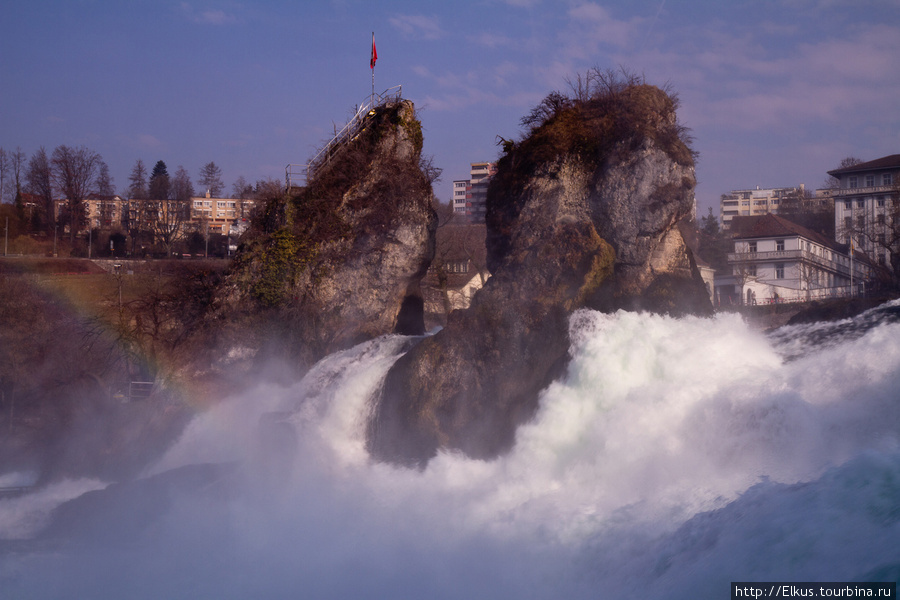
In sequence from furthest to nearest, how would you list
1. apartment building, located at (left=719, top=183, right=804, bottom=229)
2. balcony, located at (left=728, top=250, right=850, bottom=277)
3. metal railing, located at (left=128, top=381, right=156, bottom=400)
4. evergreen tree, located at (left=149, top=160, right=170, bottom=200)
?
apartment building, located at (left=719, top=183, right=804, bottom=229), evergreen tree, located at (left=149, top=160, right=170, bottom=200), balcony, located at (left=728, top=250, right=850, bottom=277), metal railing, located at (left=128, top=381, right=156, bottom=400)

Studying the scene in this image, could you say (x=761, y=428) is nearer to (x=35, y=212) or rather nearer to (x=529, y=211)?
(x=529, y=211)

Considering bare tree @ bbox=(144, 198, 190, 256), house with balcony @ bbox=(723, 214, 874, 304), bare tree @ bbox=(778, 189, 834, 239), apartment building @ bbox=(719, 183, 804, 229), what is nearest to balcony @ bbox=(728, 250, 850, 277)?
house with balcony @ bbox=(723, 214, 874, 304)

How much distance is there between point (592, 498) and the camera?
13.2m

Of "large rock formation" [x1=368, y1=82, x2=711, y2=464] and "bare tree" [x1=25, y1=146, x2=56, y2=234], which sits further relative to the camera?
"bare tree" [x1=25, y1=146, x2=56, y2=234]

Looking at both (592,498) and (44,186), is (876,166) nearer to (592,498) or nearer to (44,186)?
(592,498)

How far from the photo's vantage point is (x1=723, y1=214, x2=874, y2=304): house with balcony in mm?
40281

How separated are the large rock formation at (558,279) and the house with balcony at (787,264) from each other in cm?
2317

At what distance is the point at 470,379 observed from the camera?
59.9ft

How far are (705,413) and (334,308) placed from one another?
49.0 feet

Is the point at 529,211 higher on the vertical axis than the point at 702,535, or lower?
higher

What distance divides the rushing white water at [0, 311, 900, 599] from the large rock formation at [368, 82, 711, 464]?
0.86 m

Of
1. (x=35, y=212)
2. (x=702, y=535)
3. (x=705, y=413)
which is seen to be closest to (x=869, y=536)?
(x=702, y=535)

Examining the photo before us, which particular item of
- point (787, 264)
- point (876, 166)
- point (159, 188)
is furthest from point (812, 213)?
point (159, 188)

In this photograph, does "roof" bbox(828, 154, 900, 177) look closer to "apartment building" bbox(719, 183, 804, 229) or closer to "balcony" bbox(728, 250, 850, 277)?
"balcony" bbox(728, 250, 850, 277)
